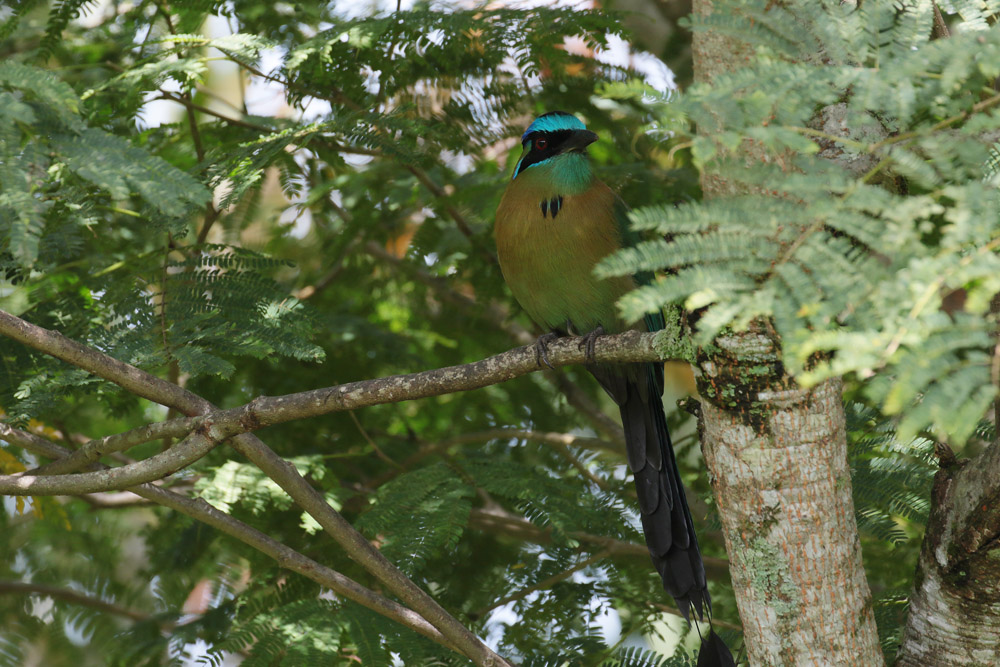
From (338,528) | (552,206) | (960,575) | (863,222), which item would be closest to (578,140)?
(552,206)

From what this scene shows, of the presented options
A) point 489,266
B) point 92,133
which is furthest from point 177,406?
point 489,266

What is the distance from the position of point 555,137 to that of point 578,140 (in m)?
0.12

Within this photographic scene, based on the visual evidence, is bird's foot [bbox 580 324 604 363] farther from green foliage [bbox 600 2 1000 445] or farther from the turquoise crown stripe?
green foliage [bbox 600 2 1000 445]

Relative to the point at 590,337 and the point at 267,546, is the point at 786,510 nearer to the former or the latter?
the point at 590,337

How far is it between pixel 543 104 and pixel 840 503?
2.56 meters

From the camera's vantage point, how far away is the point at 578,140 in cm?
352

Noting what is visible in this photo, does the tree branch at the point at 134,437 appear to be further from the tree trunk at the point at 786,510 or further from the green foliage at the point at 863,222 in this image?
the green foliage at the point at 863,222

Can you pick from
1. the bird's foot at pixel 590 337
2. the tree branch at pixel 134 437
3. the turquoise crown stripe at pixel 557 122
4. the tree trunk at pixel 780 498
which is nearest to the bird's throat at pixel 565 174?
the turquoise crown stripe at pixel 557 122

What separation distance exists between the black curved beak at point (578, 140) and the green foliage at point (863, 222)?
2.02 m

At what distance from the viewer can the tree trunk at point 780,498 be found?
2082 mm

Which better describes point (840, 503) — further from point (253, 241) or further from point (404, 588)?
point (253, 241)

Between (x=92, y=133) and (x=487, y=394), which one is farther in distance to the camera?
(x=487, y=394)

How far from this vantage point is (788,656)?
2178mm

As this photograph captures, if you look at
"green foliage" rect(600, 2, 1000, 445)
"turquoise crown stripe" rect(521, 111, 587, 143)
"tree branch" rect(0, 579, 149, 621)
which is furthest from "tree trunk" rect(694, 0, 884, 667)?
"tree branch" rect(0, 579, 149, 621)
